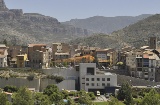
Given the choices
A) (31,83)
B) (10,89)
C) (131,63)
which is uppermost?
(131,63)

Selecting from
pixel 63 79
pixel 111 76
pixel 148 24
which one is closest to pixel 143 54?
pixel 111 76

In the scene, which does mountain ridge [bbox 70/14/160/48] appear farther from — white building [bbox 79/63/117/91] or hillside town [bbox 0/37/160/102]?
white building [bbox 79/63/117/91]

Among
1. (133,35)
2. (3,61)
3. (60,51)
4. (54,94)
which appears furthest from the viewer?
(133,35)

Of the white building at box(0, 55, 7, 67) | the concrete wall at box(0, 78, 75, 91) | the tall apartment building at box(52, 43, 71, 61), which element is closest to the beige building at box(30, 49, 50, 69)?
the white building at box(0, 55, 7, 67)

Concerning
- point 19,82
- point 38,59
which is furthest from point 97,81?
point 38,59

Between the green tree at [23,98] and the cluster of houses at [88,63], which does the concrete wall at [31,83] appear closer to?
the cluster of houses at [88,63]

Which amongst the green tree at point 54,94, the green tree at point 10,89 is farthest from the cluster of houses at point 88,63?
the green tree at point 10,89

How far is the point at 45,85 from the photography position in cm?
5034

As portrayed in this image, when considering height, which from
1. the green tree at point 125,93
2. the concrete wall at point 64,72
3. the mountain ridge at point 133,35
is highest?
the mountain ridge at point 133,35

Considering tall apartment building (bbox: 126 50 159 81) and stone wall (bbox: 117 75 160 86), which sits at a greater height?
tall apartment building (bbox: 126 50 159 81)

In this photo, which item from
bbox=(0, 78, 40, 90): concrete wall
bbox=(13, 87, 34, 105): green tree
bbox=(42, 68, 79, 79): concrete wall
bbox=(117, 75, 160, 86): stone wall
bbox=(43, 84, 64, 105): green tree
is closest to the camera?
bbox=(13, 87, 34, 105): green tree

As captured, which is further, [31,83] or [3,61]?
[3,61]

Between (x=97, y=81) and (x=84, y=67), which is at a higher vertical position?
(x=84, y=67)

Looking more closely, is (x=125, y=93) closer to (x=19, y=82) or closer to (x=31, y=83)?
(x=31, y=83)
